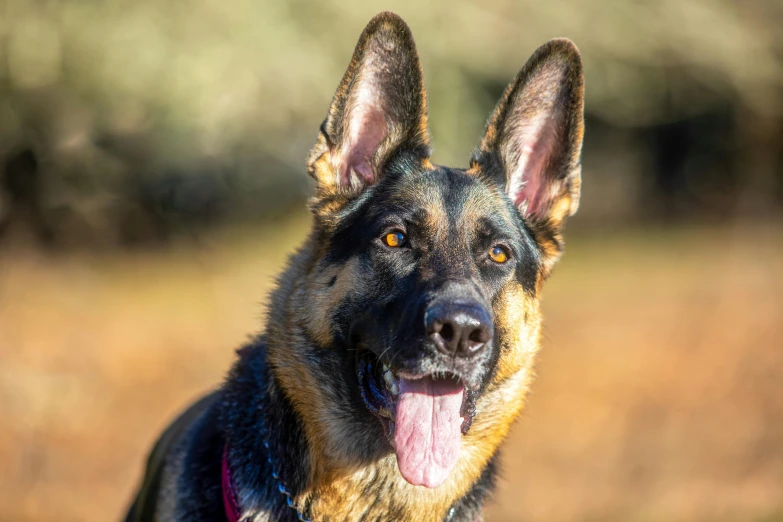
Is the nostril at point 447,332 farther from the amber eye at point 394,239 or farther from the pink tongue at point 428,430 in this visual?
the amber eye at point 394,239

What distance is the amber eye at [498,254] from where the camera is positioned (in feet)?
13.3

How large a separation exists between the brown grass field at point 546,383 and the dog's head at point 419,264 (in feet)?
6.16

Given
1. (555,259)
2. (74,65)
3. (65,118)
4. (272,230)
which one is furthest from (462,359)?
(272,230)

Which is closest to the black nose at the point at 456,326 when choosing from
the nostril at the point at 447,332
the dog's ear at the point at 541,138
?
the nostril at the point at 447,332

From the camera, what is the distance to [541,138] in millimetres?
4406

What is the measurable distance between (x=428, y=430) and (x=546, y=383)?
23.7ft

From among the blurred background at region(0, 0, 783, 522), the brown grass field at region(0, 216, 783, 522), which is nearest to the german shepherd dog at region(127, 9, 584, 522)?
the brown grass field at region(0, 216, 783, 522)

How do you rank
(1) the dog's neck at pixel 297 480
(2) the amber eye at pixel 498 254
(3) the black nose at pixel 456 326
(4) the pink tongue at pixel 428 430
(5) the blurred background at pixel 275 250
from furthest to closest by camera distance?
(5) the blurred background at pixel 275 250, (2) the amber eye at pixel 498 254, (1) the dog's neck at pixel 297 480, (4) the pink tongue at pixel 428 430, (3) the black nose at pixel 456 326

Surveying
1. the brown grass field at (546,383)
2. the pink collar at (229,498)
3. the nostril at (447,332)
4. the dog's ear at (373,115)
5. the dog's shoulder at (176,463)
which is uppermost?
the dog's ear at (373,115)

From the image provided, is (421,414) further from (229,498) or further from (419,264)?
(229,498)

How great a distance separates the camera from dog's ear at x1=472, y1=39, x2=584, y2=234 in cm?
415

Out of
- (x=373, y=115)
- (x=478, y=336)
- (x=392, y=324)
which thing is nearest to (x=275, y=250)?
(x=373, y=115)

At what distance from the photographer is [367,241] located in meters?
Result: 3.92

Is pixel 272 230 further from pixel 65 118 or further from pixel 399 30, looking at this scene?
pixel 399 30
